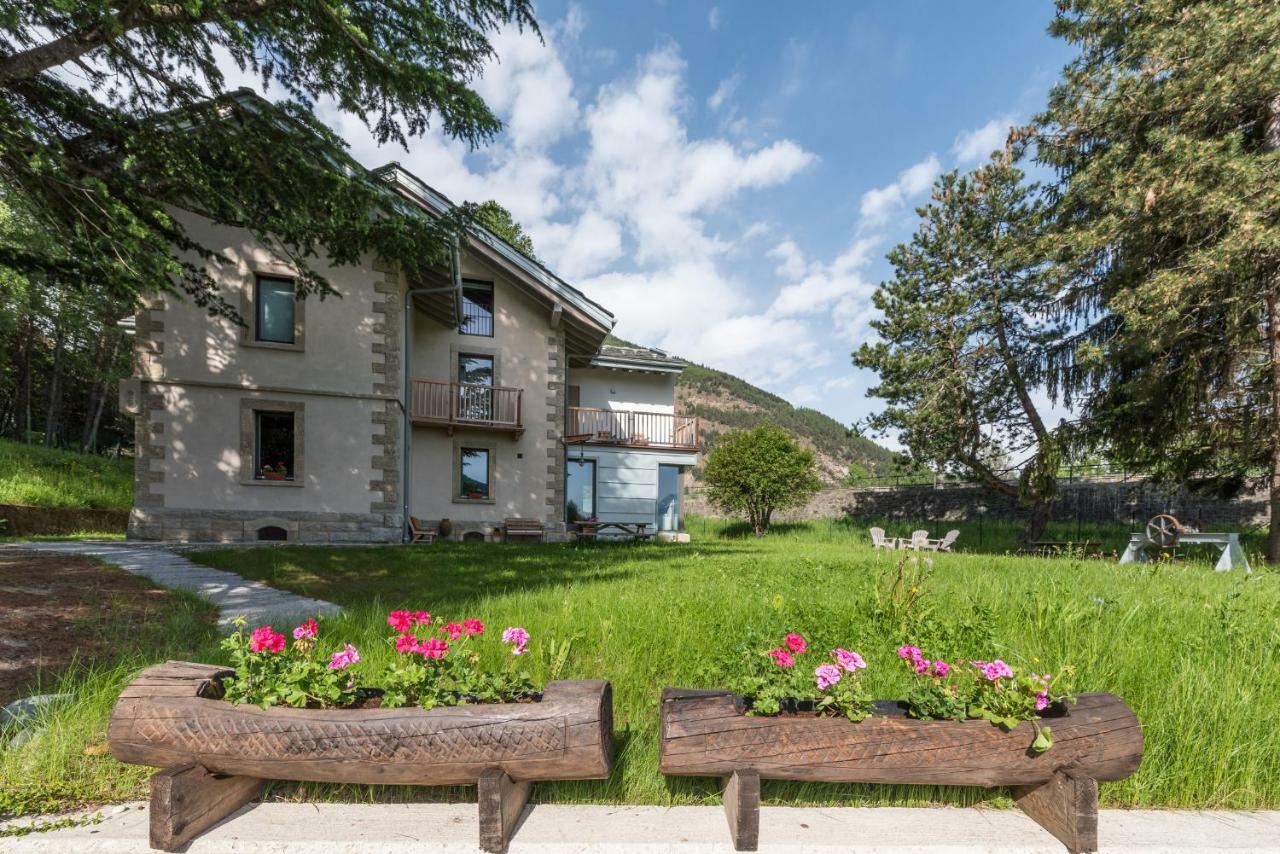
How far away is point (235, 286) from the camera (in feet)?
38.2

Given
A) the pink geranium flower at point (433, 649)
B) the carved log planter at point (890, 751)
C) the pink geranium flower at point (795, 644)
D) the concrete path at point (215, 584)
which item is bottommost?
the concrete path at point (215, 584)

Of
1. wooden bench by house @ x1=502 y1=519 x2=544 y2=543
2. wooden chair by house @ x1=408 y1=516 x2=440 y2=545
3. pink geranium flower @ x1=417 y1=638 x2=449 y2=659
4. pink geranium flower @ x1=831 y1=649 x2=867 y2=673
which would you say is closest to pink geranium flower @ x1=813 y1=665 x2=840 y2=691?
pink geranium flower @ x1=831 y1=649 x2=867 y2=673

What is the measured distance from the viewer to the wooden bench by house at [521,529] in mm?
14781

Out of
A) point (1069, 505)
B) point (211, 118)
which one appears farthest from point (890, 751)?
point (1069, 505)

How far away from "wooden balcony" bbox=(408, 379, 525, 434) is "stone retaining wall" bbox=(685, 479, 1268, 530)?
13.4 meters

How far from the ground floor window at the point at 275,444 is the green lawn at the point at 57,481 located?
6.19 metres

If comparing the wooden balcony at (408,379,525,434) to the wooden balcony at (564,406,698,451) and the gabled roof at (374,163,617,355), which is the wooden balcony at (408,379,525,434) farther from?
the wooden balcony at (564,406,698,451)

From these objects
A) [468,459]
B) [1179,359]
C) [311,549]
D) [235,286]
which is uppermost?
[235,286]

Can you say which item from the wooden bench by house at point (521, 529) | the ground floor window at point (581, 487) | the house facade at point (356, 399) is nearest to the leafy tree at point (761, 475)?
the ground floor window at point (581, 487)

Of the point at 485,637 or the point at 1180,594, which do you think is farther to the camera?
the point at 1180,594

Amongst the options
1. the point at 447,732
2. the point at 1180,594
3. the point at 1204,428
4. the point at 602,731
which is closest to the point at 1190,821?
the point at 602,731

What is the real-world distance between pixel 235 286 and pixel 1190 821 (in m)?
14.7

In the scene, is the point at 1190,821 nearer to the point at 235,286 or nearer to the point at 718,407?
the point at 235,286

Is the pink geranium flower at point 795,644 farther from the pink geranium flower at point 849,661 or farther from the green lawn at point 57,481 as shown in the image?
the green lawn at point 57,481
